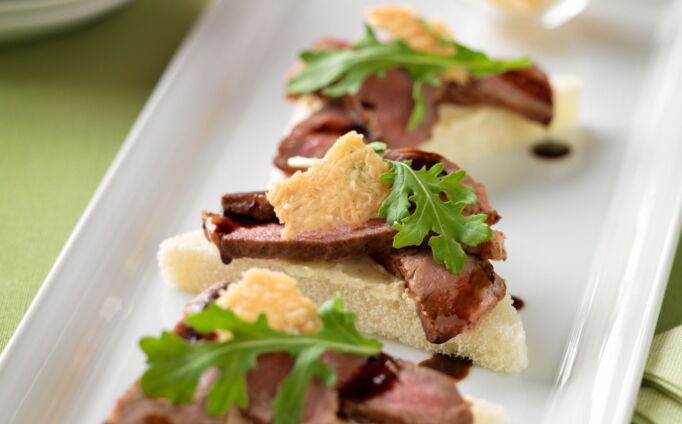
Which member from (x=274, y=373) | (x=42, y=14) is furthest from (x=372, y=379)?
(x=42, y=14)

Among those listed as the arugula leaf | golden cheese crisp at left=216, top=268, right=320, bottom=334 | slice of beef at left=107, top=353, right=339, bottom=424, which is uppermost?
the arugula leaf

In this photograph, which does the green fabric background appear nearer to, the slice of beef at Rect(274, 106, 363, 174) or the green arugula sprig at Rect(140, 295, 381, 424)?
the slice of beef at Rect(274, 106, 363, 174)

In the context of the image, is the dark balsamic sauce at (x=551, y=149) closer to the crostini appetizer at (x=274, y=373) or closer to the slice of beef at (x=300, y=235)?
→ the slice of beef at (x=300, y=235)

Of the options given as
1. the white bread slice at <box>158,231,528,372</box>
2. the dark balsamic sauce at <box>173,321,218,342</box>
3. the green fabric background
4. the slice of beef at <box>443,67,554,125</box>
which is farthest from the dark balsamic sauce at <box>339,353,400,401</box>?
the slice of beef at <box>443,67,554,125</box>

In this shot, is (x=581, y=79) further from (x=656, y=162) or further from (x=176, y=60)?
(x=176, y=60)

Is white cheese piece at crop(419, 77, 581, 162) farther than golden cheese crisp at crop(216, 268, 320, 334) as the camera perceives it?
Yes

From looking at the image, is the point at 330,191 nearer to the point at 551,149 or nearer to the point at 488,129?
the point at 488,129

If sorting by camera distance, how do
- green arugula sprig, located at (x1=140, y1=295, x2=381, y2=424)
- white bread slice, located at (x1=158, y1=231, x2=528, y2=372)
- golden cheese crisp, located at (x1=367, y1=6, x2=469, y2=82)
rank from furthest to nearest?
golden cheese crisp, located at (x1=367, y1=6, x2=469, y2=82), white bread slice, located at (x1=158, y1=231, x2=528, y2=372), green arugula sprig, located at (x1=140, y1=295, x2=381, y2=424)
